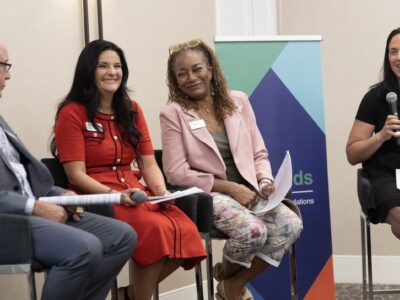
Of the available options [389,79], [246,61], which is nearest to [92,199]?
[246,61]

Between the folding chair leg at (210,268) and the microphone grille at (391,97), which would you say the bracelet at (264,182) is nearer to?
the folding chair leg at (210,268)

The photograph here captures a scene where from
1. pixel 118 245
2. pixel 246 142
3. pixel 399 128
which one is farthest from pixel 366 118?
pixel 118 245

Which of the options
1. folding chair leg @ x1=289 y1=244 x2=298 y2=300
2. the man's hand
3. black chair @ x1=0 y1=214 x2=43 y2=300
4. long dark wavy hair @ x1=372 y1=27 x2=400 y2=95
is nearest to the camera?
black chair @ x1=0 y1=214 x2=43 y2=300

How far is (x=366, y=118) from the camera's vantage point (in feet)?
13.3

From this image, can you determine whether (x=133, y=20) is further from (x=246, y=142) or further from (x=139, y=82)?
(x=246, y=142)

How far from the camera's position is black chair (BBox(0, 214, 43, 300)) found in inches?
104

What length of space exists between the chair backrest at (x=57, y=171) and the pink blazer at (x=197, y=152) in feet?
1.78

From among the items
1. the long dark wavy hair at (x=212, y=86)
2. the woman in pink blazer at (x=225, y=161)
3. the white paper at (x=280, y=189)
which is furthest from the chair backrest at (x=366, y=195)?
the long dark wavy hair at (x=212, y=86)

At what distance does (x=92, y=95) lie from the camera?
3430mm

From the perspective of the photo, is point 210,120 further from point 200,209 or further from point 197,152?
point 200,209

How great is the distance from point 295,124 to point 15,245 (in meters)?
2.12

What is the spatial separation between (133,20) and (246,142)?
3.30 ft

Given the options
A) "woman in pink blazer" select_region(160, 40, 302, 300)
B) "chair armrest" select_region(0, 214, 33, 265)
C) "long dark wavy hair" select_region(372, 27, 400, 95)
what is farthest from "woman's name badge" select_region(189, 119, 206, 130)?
"chair armrest" select_region(0, 214, 33, 265)

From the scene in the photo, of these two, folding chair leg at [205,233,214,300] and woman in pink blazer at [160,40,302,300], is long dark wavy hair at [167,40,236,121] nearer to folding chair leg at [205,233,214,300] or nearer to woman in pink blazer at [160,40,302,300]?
woman in pink blazer at [160,40,302,300]
